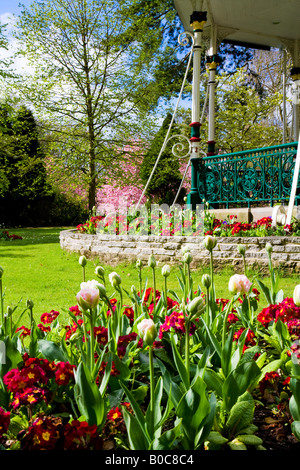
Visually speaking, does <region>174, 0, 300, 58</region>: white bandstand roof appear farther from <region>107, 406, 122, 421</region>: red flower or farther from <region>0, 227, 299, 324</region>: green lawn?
<region>107, 406, 122, 421</region>: red flower

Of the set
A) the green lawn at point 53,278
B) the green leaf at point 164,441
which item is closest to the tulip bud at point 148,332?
the green leaf at point 164,441

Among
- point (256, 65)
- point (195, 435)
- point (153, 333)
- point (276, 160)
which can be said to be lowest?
point (195, 435)

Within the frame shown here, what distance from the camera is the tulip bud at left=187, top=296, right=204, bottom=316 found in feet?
4.20

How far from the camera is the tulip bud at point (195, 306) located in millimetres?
1281

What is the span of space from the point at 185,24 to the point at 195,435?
8.87 m

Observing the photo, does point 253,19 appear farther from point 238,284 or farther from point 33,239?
point 33,239

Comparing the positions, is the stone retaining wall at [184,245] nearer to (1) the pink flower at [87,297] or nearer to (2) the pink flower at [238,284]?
(2) the pink flower at [238,284]

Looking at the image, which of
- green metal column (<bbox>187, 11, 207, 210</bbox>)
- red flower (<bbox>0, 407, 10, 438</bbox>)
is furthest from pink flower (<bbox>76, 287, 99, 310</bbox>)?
green metal column (<bbox>187, 11, 207, 210</bbox>)

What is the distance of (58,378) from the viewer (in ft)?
4.70

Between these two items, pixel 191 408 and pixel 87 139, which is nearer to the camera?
pixel 191 408

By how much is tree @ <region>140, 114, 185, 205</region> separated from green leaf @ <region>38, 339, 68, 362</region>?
13230 millimetres

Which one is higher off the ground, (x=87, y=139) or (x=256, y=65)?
(x=256, y=65)

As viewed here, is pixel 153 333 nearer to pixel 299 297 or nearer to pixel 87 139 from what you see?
pixel 299 297
